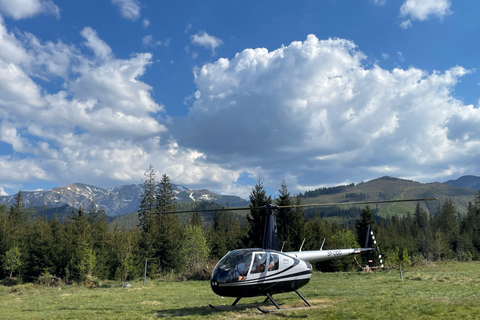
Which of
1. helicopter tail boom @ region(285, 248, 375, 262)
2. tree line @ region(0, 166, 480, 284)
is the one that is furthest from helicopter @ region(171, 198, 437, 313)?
tree line @ region(0, 166, 480, 284)

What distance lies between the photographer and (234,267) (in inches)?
484

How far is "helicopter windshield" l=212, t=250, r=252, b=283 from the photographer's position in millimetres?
12141

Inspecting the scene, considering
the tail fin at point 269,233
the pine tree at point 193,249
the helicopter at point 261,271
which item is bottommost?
the pine tree at point 193,249

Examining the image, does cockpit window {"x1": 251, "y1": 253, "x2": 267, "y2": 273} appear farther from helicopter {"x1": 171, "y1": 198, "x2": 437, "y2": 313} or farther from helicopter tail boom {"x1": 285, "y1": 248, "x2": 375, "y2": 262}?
helicopter tail boom {"x1": 285, "y1": 248, "x2": 375, "y2": 262}

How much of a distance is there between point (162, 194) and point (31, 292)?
1559 inches

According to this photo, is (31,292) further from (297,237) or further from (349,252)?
(297,237)

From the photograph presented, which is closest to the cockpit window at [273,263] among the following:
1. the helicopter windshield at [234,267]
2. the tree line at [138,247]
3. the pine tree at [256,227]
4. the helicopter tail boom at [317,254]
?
the helicopter windshield at [234,267]

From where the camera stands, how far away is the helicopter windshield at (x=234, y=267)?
1214 centimetres

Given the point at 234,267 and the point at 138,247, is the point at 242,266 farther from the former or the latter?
the point at 138,247

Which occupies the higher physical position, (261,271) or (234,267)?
(234,267)

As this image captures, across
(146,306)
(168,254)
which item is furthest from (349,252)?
(168,254)

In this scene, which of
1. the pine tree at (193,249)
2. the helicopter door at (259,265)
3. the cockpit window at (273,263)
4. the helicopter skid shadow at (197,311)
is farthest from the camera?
the pine tree at (193,249)

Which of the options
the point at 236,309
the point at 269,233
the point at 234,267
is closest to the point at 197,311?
the point at 236,309

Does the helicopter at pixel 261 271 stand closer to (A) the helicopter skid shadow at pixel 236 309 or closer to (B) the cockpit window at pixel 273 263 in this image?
(B) the cockpit window at pixel 273 263
